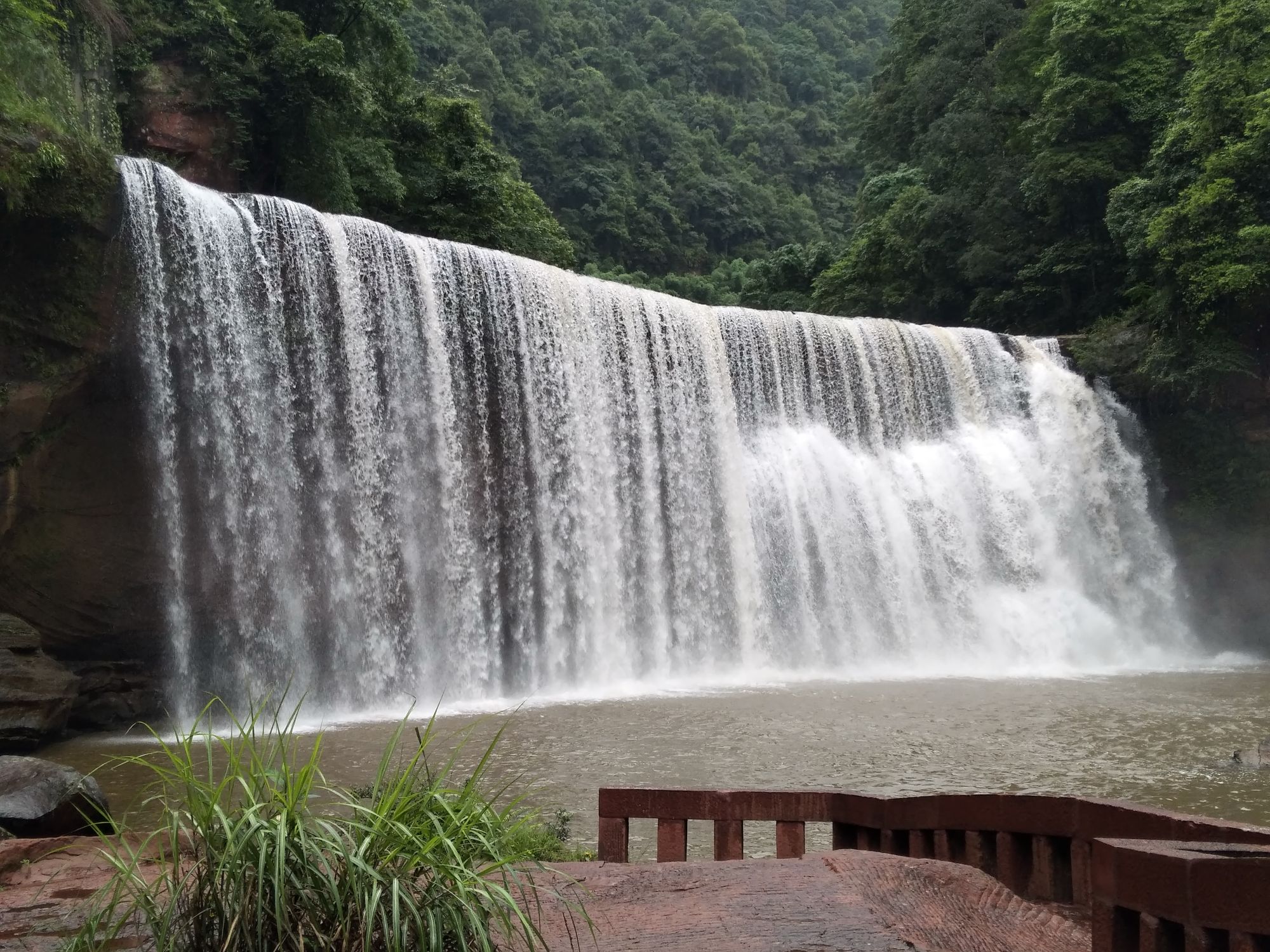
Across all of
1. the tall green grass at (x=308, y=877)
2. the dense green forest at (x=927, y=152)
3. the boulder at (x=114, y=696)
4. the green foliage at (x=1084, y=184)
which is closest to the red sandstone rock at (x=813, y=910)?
the tall green grass at (x=308, y=877)

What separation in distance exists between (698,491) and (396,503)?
5.59 m

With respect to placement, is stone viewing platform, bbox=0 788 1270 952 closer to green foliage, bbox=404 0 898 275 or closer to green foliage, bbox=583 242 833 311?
green foliage, bbox=583 242 833 311

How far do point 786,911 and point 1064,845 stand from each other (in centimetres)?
120

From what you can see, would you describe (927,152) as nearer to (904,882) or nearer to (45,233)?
(45,233)

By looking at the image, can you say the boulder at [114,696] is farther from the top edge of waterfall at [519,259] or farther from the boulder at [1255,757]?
the boulder at [1255,757]

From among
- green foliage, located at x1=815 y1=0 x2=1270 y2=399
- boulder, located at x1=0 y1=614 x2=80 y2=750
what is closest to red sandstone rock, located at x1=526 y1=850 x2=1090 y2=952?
boulder, located at x1=0 y1=614 x2=80 y2=750

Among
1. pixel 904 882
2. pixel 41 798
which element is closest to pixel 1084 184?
pixel 41 798

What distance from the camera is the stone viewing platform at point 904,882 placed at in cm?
287

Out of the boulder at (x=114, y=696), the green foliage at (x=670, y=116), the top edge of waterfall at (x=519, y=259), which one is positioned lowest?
the boulder at (x=114, y=696)

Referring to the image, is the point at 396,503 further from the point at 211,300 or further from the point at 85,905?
the point at 85,905

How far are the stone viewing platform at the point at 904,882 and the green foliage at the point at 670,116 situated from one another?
41478mm

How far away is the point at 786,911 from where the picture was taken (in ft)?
11.5

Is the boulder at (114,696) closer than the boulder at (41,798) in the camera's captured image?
No

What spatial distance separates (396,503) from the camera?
15.7 m
